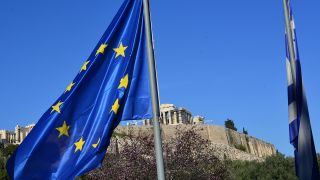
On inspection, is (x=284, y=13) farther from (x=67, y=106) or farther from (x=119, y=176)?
(x=119, y=176)

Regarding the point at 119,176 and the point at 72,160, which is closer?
the point at 72,160

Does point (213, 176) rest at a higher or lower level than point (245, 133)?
lower

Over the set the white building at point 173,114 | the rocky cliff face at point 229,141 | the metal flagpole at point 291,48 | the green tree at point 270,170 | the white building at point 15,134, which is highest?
the white building at point 173,114

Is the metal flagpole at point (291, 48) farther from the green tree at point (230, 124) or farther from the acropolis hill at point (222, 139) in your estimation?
the green tree at point (230, 124)

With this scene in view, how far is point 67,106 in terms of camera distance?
7887 millimetres

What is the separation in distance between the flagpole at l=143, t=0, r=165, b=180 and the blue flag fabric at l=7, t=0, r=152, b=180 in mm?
296

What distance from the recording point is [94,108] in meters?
7.86

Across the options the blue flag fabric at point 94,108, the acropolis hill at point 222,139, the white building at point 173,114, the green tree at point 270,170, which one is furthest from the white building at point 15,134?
the blue flag fabric at point 94,108

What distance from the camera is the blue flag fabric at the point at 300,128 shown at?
8.16 meters

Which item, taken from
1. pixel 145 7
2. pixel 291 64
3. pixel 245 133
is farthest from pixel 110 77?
pixel 245 133

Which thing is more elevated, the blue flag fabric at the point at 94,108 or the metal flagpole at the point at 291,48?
the metal flagpole at the point at 291,48

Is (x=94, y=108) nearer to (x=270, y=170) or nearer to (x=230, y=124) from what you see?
(x=270, y=170)

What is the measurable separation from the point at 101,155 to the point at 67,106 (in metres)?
0.77

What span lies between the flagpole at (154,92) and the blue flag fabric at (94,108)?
296mm
